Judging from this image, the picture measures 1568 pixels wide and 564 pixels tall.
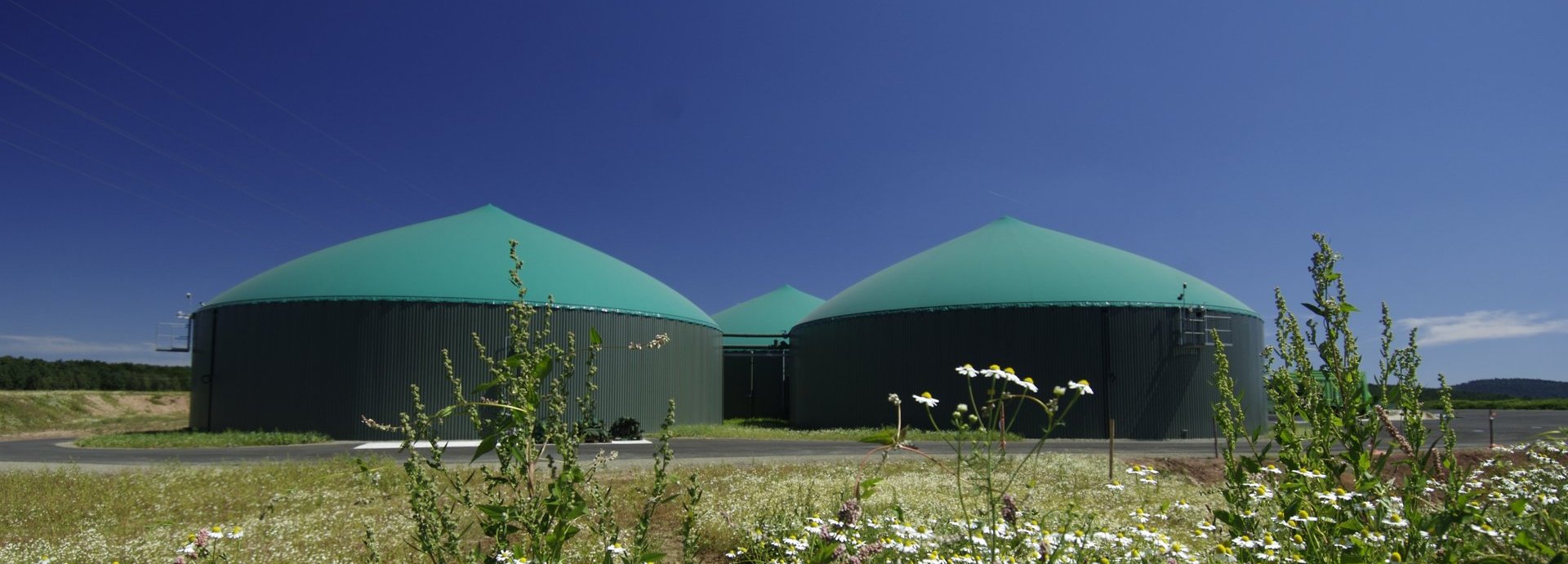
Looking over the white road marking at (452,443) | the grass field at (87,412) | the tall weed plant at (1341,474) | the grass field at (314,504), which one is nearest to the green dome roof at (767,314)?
the white road marking at (452,443)

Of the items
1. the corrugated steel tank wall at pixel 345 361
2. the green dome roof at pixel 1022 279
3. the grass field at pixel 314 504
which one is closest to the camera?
the grass field at pixel 314 504

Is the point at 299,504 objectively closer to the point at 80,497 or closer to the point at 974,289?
the point at 80,497

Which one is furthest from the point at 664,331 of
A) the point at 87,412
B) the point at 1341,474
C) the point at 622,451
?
the point at 87,412

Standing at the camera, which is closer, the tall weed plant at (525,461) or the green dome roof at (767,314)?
the tall weed plant at (525,461)

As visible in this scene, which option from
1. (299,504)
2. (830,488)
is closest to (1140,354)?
(830,488)

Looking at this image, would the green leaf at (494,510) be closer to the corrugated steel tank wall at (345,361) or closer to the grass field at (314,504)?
the grass field at (314,504)

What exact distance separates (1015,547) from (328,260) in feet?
102

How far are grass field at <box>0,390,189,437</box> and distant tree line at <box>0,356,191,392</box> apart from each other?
109 inches

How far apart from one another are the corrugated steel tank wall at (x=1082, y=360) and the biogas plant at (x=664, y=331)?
6 centimetres

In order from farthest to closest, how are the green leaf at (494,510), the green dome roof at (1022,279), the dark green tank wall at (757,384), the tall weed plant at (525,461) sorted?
1. the dark green tank wall at (757,384)
2. the green dome roof at (1022,279)
3. the tall weed plant at (525,461)
4. the green leaf at (494,510)

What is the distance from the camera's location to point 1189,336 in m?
29.2

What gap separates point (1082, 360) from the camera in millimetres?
28891

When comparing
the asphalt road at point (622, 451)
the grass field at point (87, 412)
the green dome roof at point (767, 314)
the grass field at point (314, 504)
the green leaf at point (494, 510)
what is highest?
the green dome roof at point (767, 314)

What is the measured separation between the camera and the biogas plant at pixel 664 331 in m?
26.8
